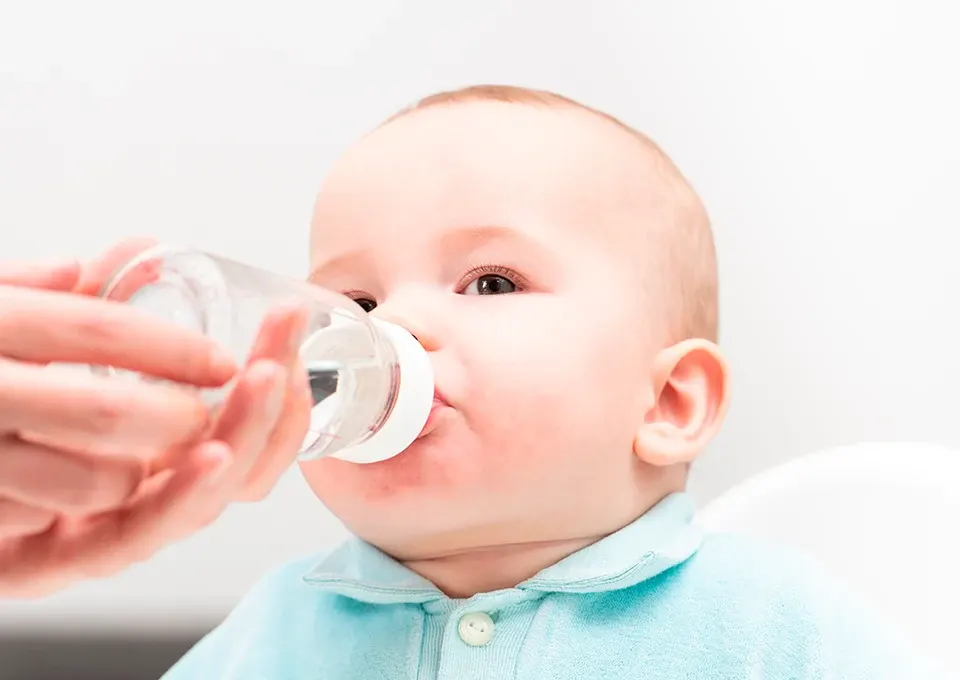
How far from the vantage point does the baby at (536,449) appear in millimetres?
719

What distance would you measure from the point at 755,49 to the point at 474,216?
2.02 ft

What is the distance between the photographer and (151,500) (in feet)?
1.57

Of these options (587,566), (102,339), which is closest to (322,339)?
(102,339)

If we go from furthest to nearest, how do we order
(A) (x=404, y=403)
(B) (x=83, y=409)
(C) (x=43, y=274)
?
1. (A) (x=404, y=403)
2. (C) (x=43, y=274)
3. (B) (x=83, y=409)

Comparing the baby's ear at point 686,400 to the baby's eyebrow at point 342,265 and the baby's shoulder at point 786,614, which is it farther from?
the baby's eyebrow at point 342,265

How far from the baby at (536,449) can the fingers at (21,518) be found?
26 cm

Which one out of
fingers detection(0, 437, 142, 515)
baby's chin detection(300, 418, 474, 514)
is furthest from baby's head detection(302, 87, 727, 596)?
fingers detection(0, 437, 142, 515)

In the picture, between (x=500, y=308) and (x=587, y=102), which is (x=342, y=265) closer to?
(x=500, y=308)

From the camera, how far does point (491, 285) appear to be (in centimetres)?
78

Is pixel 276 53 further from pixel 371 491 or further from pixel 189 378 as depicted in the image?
pixel 189 378

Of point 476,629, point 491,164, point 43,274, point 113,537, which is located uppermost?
point 491,164

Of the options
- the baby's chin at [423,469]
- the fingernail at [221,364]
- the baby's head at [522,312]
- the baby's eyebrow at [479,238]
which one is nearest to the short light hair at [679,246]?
the baby's head at [522,312]

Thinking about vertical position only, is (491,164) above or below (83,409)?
above

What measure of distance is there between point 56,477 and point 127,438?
0.04 m
